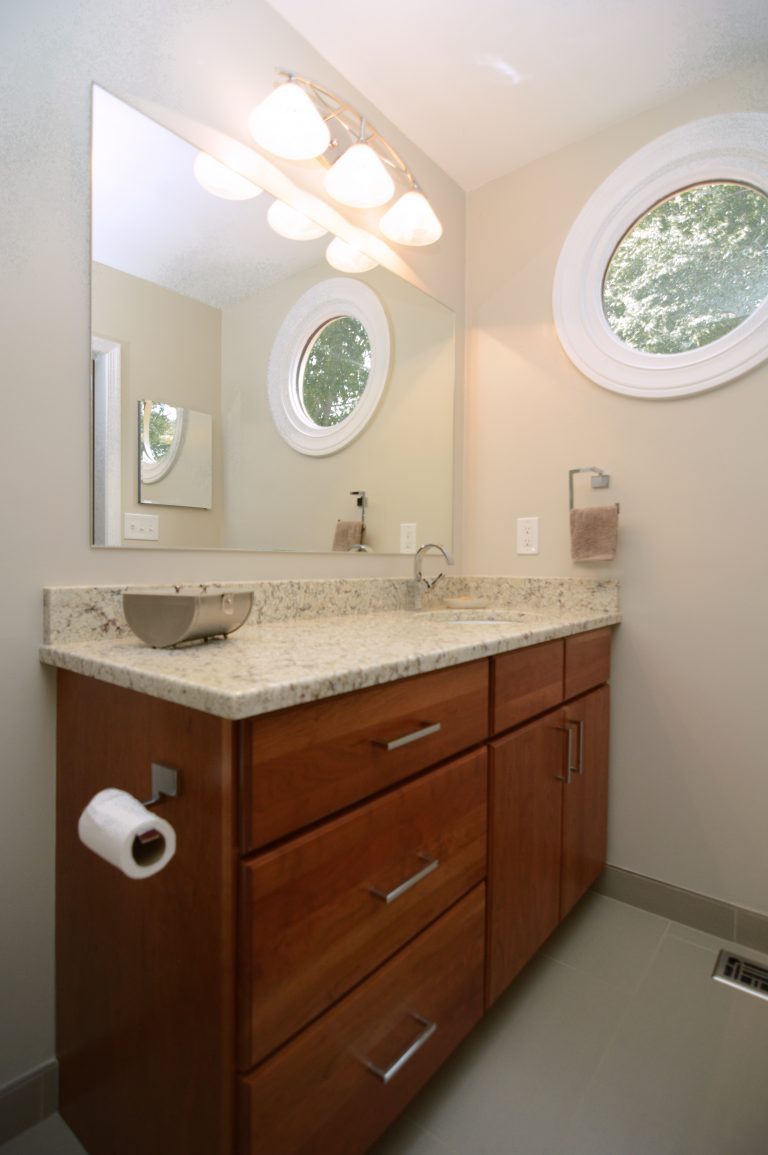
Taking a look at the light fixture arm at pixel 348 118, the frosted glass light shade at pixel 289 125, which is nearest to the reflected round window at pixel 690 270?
the light fixture arm at pixel 348 118

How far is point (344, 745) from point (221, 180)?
1.33m

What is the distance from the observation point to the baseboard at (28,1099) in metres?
0.97

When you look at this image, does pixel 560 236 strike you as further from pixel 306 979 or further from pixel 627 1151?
pixel 627 1151

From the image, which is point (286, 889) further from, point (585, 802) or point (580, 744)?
point (585, 802)

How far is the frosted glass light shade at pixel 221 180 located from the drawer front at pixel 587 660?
1.38 m

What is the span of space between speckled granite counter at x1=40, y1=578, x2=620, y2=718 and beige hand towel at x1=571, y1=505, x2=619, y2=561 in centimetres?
12

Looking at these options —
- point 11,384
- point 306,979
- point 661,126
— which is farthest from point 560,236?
point 306,979

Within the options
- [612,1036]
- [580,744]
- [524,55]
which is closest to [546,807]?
[580,744]

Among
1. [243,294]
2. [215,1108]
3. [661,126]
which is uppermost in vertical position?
[661,126]

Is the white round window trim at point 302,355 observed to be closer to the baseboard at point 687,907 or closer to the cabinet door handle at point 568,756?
the cabinet door handle at point 568,756

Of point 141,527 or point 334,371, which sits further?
point 334,371

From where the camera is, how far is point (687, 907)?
5.26 ft

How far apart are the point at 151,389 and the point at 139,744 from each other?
753mm

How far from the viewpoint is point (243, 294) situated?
1350 mm
